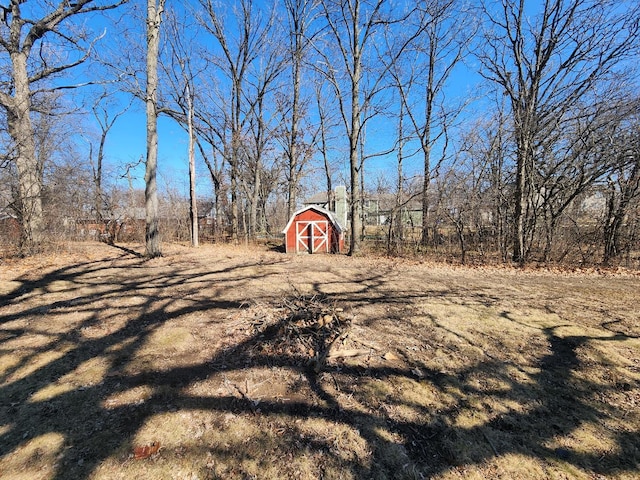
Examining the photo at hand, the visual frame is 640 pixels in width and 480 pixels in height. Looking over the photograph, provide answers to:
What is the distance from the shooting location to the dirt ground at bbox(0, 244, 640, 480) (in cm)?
216

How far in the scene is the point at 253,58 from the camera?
19.9 meters

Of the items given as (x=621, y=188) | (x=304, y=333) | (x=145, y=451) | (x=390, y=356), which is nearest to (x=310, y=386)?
(x=304, y=333)

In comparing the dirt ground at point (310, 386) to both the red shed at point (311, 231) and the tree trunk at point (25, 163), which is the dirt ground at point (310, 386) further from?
the red shed at point (311, 231)

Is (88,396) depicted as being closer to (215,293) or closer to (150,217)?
(215,293)

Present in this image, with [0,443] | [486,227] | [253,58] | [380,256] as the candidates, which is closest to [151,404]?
[0,443]

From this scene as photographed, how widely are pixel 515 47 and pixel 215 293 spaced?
1437cm

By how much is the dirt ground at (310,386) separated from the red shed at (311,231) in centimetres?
836

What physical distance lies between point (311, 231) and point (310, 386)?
11.3 metres

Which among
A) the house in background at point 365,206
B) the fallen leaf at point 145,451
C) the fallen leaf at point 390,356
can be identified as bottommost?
the fallen leaf at point 145,451

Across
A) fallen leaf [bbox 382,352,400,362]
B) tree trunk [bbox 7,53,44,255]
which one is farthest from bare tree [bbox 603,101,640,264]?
tree trunk [bbox 7,53,44,255]

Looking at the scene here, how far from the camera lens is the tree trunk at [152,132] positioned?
9508 millimetres

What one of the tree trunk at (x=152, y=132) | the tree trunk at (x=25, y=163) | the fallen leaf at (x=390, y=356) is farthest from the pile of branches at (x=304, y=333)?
the tree trunk at (x=25, y=163)

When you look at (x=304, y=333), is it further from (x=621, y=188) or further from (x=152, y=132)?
(x=621, y=188)

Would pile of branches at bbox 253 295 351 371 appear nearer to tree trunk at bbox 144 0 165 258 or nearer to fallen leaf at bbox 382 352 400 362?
fallen leaf at bbox 382 352 400 362
